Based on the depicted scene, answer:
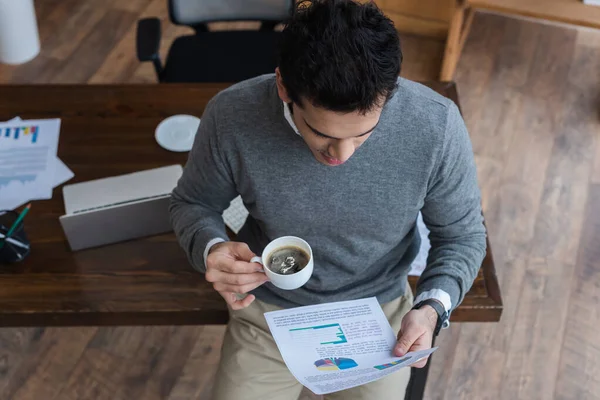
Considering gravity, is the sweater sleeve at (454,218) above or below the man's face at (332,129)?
below

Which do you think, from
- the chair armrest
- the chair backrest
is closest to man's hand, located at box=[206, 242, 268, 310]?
the chair armrest

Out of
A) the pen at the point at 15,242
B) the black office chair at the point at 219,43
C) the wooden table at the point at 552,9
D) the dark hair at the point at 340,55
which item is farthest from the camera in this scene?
the wooden table at the point at 552,9

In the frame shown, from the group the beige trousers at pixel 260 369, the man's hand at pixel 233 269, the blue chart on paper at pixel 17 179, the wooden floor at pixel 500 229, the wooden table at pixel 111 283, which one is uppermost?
the man's hand at pixel 233 269

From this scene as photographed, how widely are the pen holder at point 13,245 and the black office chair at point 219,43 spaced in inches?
35.7

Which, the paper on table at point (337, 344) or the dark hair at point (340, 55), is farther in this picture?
the paper on table at point (337, 344)

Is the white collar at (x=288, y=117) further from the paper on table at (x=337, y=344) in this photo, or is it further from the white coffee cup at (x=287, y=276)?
the paper on table at (x=337, y=344)

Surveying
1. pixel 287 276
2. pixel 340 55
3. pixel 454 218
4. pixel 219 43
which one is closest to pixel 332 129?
pixel 340 55

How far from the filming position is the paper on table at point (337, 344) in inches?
51.6

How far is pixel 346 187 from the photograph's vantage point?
52.1 inches

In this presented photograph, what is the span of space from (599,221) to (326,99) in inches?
73.0

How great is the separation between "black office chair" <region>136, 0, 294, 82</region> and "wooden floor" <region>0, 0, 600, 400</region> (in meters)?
0.86

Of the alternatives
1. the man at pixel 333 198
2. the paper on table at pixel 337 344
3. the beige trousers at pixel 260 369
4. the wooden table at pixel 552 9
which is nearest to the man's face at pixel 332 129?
the man at pixel 333 198

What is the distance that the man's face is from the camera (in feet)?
3.68

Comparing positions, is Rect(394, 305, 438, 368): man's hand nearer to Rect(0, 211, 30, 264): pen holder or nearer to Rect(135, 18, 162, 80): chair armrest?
Rect(0, 211, 30, 264): pen holder
